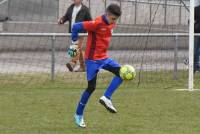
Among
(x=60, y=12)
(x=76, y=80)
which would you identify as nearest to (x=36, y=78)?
(x=76, y=80)

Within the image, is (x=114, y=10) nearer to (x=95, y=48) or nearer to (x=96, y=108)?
(x=95, y=48)

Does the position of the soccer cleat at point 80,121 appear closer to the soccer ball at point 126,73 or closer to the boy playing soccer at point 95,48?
the boy playing soccer at point 95,48

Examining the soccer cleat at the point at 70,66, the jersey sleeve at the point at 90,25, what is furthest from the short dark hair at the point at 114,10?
the soccer cleat at the point at 70,66

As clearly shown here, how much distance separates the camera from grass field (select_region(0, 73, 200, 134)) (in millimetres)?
9156

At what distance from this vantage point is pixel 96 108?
11055mm

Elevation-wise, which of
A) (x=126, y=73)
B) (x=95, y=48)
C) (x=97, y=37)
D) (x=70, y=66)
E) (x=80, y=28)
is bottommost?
(x=70, y=66)

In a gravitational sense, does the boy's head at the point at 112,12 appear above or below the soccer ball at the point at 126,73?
above

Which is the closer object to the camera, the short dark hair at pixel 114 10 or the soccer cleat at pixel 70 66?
the short dark hair at pixel 114 10

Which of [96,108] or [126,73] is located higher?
[126,73]

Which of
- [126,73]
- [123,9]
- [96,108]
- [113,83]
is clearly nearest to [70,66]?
[96,108]

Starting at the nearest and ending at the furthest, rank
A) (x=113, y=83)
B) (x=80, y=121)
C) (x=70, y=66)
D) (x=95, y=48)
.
→ (x=80, y=121) < (x=95, y=48) < (x=113, y=83) < (x=70, y=66)

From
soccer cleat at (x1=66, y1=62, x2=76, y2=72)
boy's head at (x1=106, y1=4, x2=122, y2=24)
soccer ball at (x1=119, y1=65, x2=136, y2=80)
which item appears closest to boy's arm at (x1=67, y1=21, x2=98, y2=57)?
boy's head at (x1=106, y1=4, x2=122, y2=24)

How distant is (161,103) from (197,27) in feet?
17.5

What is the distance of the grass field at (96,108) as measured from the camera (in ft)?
30.0
